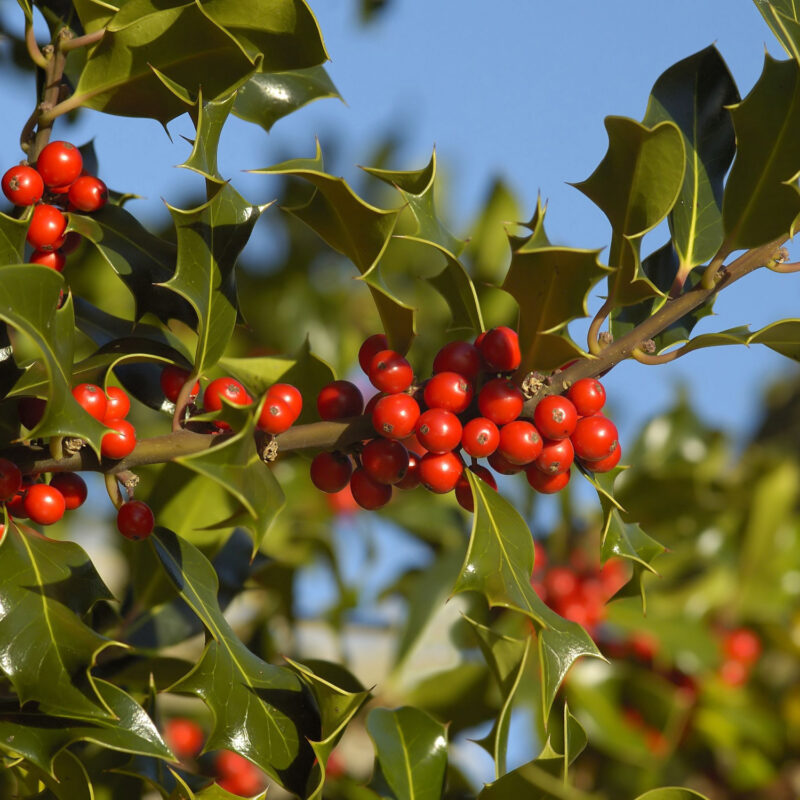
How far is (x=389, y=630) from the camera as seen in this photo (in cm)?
286

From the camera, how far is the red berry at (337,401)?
118cm

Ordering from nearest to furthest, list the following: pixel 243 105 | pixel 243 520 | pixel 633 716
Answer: pixel 243 520
pixel 243 105
pixel 633 716

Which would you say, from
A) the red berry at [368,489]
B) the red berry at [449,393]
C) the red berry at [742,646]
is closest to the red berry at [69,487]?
the red berry at [368,489]

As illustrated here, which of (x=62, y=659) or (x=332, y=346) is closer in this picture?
(x=62, y=659)

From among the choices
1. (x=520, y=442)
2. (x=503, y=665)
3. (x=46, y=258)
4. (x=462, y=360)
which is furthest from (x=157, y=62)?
(x=503, y=665)

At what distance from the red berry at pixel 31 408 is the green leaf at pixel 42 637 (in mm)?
132

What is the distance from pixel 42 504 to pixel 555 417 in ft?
1.95

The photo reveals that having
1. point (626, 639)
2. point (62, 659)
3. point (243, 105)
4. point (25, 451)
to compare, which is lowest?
point (626, 639)

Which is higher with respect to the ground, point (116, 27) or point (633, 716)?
point (116, 27)

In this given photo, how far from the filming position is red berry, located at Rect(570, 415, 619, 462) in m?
1.14

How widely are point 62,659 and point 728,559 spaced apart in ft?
8.56

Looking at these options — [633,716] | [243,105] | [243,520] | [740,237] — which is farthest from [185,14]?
[633,716]

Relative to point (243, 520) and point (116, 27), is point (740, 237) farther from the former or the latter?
point (116, 27)

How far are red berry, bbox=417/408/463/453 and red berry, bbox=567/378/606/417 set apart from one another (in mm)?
141
